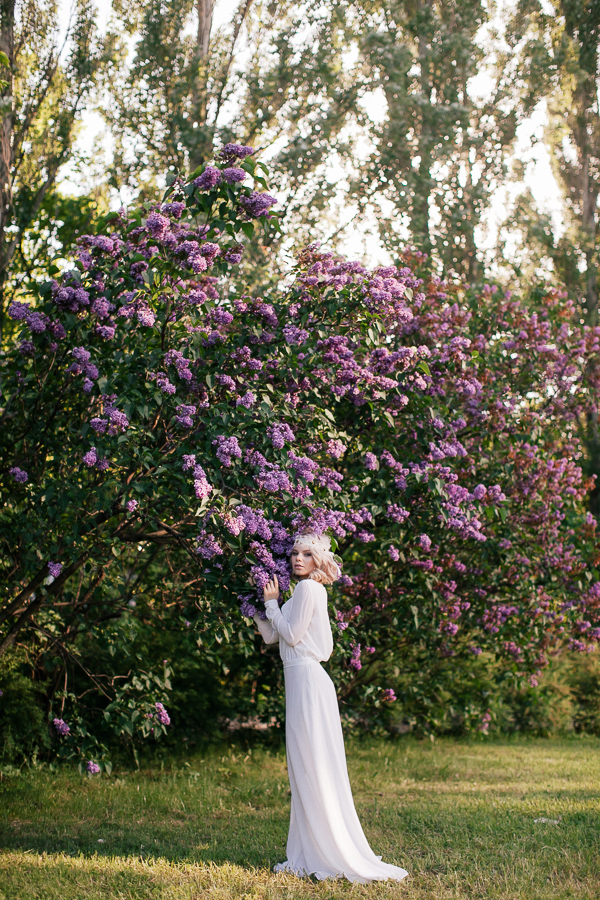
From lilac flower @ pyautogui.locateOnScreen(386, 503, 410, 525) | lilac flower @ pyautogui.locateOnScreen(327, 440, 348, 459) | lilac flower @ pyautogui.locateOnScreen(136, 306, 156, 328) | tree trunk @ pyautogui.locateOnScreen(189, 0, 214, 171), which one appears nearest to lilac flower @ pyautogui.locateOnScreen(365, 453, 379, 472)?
lilac flower @ pyautogui.locateOnScreen(386, 503, 410, 525)

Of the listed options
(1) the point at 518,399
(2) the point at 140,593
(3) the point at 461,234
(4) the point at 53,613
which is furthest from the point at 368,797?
(3) the point at 461,234

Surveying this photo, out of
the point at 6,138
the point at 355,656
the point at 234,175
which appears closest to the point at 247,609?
the point at 355,656

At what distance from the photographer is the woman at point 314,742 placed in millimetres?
4297

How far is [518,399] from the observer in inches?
296

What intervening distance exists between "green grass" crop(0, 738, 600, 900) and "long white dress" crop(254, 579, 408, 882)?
6.0 inches

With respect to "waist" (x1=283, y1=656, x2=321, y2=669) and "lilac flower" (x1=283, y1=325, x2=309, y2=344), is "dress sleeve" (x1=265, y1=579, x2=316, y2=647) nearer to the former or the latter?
"waist" (x1=283, y1=656, x2=321, y2=669)

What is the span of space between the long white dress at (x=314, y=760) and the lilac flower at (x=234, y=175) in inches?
91.9

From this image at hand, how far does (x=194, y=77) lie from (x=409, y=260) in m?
7.53

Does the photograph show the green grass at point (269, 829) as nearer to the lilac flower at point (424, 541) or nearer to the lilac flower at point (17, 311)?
the lilac flower at point (424, 541)

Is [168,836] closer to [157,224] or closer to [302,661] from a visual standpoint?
[302,661]

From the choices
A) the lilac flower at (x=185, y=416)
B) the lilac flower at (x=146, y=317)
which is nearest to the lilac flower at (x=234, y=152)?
the lilac flower at (x=146, y=317)

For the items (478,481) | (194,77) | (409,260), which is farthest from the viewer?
(194,77)

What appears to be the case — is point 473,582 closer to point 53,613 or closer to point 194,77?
point 53,613

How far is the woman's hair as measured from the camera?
459cm
